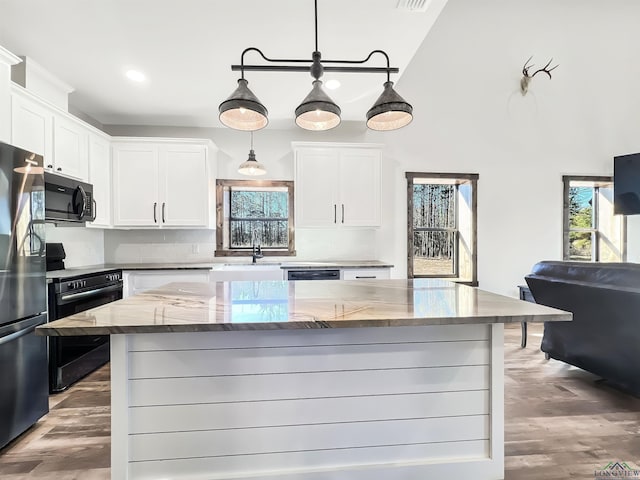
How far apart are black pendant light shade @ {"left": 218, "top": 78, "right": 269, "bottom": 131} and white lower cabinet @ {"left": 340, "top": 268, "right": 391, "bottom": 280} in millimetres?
2232

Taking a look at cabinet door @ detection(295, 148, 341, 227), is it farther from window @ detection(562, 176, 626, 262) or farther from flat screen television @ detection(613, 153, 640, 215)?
flat screen television @ detection(613, 153, 640, 215)

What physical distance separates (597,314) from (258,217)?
11.8 ft

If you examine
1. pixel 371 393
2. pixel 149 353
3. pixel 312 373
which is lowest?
pixel 371 393

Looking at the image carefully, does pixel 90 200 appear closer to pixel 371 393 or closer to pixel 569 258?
pixel 371 393

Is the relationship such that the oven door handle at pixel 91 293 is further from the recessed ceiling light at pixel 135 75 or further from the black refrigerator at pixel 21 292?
the recessed ceiling light at pixel 135 75

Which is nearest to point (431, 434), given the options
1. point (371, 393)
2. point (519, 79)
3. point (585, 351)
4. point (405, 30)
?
point (371, 393)

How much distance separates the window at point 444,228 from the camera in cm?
462

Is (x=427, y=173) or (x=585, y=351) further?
(x=427, y=173)

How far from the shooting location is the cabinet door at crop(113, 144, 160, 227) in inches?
147

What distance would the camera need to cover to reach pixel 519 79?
462 centimetres

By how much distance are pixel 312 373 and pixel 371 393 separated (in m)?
0.30

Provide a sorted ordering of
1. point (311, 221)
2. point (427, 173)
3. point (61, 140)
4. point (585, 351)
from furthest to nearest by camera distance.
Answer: point (427, 173)
point (311, 221)
point (61, 140)
point (585, 351)

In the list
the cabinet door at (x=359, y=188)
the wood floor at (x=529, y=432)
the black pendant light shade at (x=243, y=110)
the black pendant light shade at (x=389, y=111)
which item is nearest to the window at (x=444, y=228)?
the cabinet door at (x=359, y=188)

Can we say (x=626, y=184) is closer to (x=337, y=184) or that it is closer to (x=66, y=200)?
(x=337, y=184)
